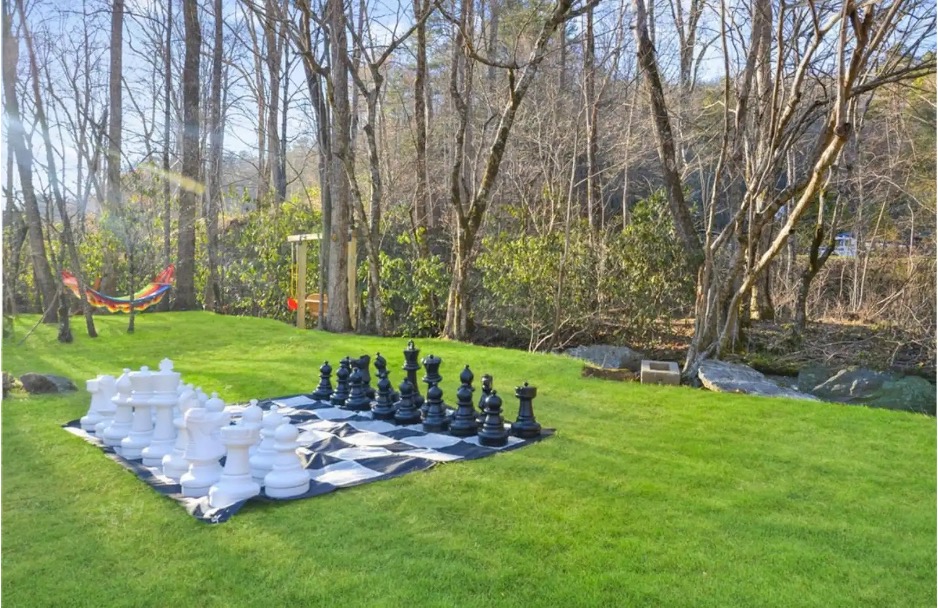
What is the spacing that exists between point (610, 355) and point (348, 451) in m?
4.32

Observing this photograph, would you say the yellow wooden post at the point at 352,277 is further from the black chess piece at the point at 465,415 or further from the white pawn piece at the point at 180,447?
the white pawn piece at the point at 180,447

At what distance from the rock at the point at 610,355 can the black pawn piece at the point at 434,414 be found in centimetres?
333

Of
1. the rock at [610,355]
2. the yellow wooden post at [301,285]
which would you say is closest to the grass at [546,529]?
the rock at [610,355]

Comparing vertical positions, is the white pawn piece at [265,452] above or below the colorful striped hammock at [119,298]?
below

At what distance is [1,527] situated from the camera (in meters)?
1.95

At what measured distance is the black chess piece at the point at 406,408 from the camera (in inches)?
123

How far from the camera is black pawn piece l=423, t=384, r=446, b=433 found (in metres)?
3.00

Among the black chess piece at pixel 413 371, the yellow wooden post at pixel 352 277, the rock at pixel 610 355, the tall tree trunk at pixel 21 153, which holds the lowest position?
the rock at pixel 610 355

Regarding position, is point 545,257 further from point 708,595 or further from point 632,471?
point 708,595

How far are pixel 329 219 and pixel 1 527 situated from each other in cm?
660

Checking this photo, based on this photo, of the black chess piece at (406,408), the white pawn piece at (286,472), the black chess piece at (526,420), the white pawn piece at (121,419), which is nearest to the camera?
the white pawn piece at (286,472)

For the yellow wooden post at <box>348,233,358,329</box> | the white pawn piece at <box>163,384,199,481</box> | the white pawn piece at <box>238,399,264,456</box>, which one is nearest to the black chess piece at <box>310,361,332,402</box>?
the white pawn piece at <box>163,384,199,481</box>

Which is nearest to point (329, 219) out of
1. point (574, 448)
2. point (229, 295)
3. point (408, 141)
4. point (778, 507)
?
point (229, 295)

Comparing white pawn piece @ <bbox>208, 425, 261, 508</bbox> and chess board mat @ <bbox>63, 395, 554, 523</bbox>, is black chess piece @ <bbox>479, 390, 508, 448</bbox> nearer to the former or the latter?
chess board mat @ <bbox>63, 395, 554, 523</bbox>
